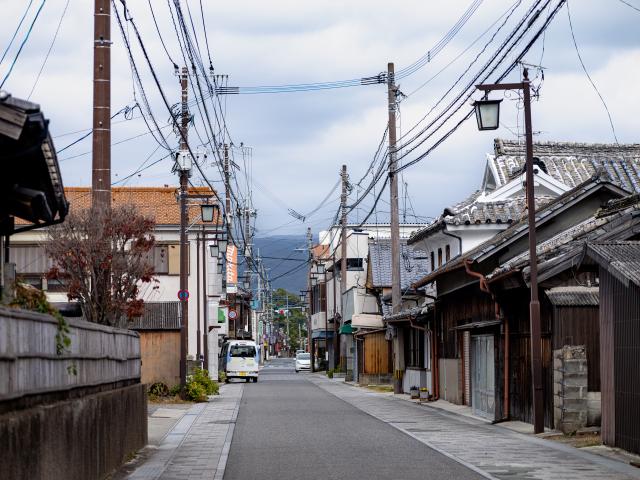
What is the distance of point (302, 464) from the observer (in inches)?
640

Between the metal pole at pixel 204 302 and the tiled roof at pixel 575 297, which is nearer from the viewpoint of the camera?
the tiled roof at pixel 575 297

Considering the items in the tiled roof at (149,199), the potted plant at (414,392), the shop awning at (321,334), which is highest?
the tiled roof at (149,199)

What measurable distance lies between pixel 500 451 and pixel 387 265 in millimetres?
40039

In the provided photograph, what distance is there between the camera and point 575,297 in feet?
70.8

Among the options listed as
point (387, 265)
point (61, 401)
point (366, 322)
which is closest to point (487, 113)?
point (61, 401)

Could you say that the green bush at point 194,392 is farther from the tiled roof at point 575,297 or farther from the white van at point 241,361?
the white van at point 241,361

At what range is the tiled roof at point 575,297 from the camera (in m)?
21.3

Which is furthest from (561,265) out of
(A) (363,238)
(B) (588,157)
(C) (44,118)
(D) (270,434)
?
(A) (363,238)

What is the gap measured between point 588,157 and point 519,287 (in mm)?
19805

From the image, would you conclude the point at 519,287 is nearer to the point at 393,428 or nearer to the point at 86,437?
the point at 393,428

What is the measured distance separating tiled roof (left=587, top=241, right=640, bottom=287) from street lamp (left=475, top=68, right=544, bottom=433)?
3.77 m

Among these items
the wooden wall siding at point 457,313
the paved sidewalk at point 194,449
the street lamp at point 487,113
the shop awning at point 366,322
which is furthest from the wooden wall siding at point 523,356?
the shop awning at point 366,322

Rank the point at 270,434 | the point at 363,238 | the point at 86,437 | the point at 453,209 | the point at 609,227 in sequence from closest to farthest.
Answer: the point at 86,437
the point at 609,227
the point at 270,434
the point at 453,209
the point at 363,238

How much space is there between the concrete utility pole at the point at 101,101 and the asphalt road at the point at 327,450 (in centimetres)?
547
